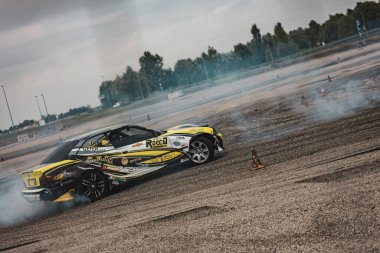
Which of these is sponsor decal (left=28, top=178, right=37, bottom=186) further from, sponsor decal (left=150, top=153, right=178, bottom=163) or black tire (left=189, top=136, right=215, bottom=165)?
black tire (left=189, top=136, right=215, bottom=165)

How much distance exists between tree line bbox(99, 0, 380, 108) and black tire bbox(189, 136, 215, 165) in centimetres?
10155

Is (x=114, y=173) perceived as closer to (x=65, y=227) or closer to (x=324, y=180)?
(x=65, y=227)

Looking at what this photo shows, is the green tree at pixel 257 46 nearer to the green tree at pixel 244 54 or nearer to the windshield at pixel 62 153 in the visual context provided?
the green tree at pixel 244 54

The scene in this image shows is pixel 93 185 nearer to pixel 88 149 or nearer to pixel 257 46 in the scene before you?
pixel 88 149

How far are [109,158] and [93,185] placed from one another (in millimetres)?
713

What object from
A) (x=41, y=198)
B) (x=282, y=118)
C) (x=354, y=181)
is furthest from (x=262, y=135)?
(x=354, y=181)

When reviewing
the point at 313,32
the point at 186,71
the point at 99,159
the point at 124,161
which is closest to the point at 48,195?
the point at 99,159

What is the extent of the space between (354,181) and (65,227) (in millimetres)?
4584

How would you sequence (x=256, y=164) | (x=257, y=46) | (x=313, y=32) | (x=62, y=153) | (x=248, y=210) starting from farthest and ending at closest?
(x=313, y=32) < (x=257, y=46) < (x=62, y=153) < (x=256, y=164) < (x=248, y=210)

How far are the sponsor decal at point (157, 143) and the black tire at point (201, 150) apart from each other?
0.61 metres

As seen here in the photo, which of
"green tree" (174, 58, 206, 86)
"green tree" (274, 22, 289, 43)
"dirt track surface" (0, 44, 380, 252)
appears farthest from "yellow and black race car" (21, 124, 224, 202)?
"green tree" (174, 58, 206, 86)

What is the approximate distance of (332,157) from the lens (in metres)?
8.27

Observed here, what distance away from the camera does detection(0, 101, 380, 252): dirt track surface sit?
5105 mm

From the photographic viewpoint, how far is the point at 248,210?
20.7ft
